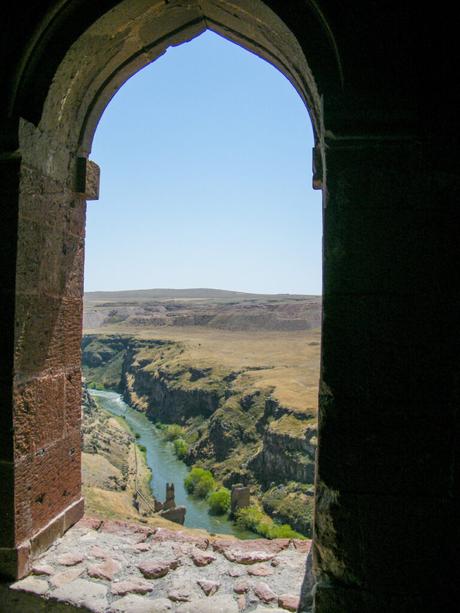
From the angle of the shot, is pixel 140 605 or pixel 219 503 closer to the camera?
pixel 140 605

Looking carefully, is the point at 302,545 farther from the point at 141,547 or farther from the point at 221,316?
the point at 221,316

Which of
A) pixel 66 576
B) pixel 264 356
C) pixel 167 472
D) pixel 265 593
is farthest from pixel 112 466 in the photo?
pixel 264 356

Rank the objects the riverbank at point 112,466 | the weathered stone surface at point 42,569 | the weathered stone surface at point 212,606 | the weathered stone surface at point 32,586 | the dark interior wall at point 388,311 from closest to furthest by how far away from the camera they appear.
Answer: the dark interior wall at point 388,311, the weathered stone surface at point 212,606, the weathered stone surface at point 32,586, the weathered stone surface at point 42,569, the riverbank at point 112,466

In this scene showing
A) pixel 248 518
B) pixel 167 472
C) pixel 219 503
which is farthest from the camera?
pixel 167 472

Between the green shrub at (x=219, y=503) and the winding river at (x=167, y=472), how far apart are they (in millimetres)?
386

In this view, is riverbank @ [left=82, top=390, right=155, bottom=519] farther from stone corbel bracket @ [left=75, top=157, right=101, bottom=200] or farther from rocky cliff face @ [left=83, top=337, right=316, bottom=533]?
stone corbel bracket @ [left=75, top=157, right=101, bottom=200]

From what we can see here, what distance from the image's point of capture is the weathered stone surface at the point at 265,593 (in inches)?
98.6

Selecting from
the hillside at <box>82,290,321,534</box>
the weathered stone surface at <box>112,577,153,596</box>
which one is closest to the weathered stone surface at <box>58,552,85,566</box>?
the weathered stone surface at <box>112,577,153,596</box>

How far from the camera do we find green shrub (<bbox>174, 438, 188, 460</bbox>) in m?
38.7

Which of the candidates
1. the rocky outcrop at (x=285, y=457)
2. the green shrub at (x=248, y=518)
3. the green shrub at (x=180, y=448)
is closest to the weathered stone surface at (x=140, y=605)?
the green shrub at (x=248, y=518)

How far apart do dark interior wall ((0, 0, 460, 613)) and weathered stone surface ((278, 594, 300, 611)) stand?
0.38 m

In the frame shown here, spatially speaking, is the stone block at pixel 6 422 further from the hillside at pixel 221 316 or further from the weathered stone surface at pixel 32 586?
the hillside at pixel 221 316

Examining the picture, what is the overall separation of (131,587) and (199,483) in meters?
30.1

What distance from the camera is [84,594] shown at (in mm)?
2533
